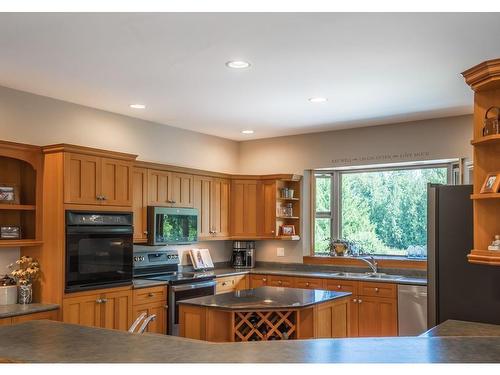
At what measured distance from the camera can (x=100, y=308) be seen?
15.8ft

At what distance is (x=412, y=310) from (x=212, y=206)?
8.69ft

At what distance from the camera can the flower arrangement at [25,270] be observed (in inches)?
179

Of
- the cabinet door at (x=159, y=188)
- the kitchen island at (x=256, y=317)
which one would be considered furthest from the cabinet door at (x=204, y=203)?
the kitchen island at (x=256, y=317)

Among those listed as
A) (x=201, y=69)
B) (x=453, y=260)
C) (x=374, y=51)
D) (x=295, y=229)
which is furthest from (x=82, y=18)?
(x=295, y=229)

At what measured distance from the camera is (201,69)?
4098mm

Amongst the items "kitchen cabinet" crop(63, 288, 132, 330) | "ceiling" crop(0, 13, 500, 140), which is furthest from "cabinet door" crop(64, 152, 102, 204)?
"kitchen cabinet" crop(63, 288, 132, 330)

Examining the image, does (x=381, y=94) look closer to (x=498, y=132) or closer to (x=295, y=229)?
(x=498, y=132)

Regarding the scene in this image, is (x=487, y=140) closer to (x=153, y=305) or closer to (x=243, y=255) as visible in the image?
(x=153, y=305)

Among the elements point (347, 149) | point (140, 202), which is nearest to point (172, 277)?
point (140, 202)

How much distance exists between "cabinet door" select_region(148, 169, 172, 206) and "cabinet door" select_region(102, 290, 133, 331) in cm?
114

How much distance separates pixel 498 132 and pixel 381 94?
6.67 ft

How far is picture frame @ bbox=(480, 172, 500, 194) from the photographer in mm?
2900

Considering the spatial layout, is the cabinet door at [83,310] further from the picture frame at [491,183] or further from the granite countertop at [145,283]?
the picture frame at [491,183]

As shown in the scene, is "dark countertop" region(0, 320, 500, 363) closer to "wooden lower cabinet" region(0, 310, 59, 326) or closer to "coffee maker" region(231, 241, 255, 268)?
"wooden lower cabinet" region(0, 310, 59, 326)
